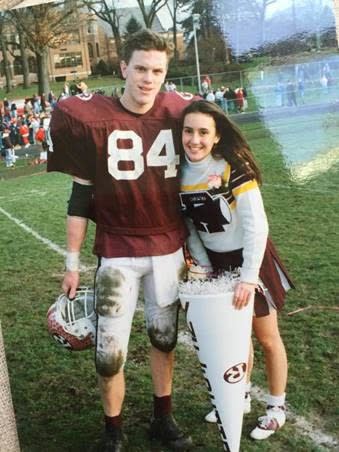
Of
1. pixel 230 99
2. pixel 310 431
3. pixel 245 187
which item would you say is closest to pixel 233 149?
pixel 245 187

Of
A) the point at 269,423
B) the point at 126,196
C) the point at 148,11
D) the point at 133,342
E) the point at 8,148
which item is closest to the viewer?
the point at 126,196

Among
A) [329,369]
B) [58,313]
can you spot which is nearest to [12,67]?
[58,313]

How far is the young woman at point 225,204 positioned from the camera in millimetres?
1883

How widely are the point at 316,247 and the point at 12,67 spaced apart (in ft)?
6.97

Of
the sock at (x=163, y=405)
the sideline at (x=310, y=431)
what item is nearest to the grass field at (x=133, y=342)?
the sideline at (x=310, y=431)

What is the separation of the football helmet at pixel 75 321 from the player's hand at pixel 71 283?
0.02 metres

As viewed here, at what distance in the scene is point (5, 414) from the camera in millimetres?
1850

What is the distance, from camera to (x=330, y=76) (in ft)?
8.15

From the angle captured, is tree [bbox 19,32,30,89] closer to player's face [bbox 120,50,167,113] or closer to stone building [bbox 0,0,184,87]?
stone building [bbox 0,0,184,87]

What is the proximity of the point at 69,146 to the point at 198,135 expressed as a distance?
0.34 m

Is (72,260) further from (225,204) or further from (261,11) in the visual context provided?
(261,11)

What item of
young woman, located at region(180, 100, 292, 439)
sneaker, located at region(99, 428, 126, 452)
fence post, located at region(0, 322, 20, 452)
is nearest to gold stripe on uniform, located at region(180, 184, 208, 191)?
young woman, located at region(180, 100, 292, 439)

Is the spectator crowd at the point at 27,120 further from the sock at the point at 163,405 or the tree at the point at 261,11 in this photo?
the sock at the point at 163,405

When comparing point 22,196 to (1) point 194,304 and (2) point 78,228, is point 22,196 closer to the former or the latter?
(2) point 78,228
